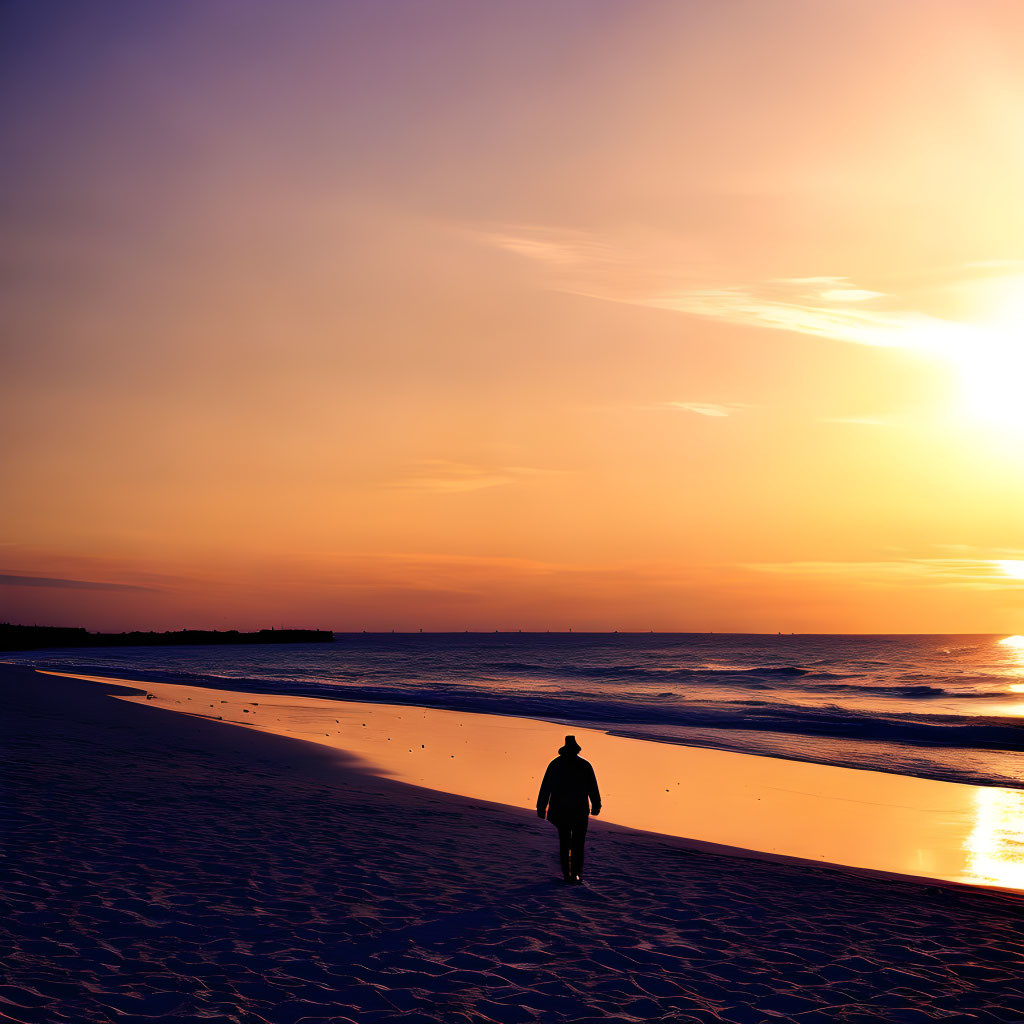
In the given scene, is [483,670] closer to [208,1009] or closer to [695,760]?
[695,760]

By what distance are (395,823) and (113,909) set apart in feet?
19.9

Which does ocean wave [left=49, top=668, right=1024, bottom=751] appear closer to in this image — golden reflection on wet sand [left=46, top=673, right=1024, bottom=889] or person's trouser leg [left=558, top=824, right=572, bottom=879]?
golden reflection on wet sand [left=46, top=673, right=1024, bottom=889]

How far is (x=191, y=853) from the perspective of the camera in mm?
10680

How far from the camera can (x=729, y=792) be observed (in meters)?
19.3

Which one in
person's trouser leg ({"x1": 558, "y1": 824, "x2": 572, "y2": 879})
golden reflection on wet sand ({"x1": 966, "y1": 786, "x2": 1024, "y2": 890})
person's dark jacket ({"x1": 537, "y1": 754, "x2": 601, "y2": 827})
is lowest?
golden reflection on wet sand ({"x1": 966, "y1": 786, "x2": 1024, "y2": 890})

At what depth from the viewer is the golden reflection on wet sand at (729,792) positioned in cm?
→ 1435

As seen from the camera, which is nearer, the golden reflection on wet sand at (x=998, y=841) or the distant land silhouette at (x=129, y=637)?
the golden reflection on wet sand at (x=998, y=841)

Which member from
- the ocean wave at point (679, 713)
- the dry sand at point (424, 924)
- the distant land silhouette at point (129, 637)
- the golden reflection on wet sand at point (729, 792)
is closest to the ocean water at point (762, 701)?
the ocean wave at point (679, 713)

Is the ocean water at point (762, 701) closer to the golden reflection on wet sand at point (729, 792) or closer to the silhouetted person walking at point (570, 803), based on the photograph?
the golden reflection on wet sand at point (729, 792)

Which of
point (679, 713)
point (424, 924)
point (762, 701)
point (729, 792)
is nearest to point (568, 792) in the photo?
point (424, 924)

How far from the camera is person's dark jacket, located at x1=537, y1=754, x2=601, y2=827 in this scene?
10898 millimetres

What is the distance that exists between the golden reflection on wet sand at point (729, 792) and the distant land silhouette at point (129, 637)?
3564 inches

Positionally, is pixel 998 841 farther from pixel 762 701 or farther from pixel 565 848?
pixel 762 701

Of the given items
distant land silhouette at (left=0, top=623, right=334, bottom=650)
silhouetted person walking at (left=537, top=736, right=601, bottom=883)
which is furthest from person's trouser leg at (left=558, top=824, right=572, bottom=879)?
distant land silhouette at (left=0, top=623, right=334, bottom=650)
